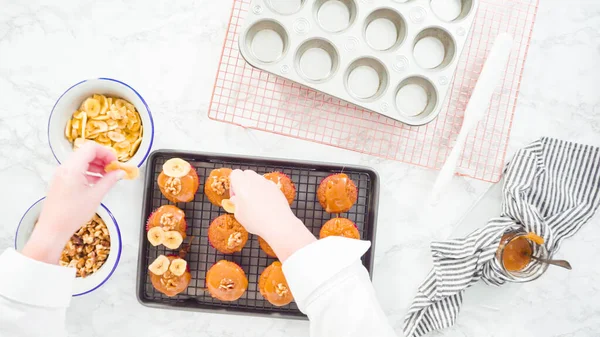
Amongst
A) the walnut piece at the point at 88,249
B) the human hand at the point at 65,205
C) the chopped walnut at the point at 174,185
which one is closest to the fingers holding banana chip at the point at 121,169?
the human hand at the point at 65,205

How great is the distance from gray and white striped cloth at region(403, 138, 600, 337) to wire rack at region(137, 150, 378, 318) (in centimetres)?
25

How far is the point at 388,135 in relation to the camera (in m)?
1.68

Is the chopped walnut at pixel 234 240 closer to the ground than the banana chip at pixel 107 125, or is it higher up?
closer to the ground

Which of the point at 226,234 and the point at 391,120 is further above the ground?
the point at 391,120

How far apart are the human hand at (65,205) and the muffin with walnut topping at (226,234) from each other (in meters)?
0.41

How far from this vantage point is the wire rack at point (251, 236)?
1.56 m

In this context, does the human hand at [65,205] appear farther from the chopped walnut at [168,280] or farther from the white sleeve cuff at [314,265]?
the white sleeve cuff at [314,265]

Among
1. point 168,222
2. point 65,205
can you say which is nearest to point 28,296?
point 65,205

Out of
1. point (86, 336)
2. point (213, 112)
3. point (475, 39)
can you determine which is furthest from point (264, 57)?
point (86, 336)

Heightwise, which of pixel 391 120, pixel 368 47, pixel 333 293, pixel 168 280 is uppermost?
pixel 368 47

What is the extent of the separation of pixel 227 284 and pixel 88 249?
42 centimetres

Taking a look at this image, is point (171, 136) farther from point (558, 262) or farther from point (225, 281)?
point (558, 262)

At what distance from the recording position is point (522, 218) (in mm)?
1604

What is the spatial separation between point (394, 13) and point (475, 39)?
293mm
